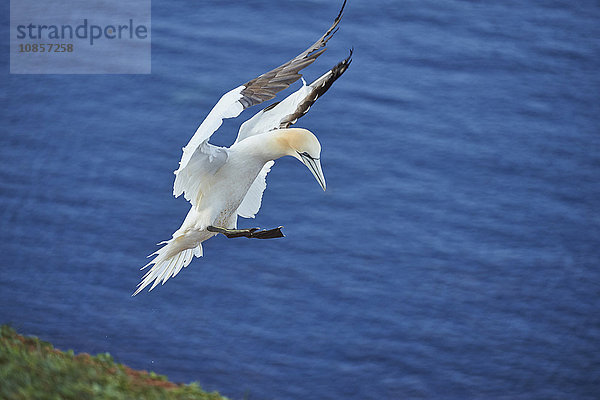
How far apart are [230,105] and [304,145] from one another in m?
0.31

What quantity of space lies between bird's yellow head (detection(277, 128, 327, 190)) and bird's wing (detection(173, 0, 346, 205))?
0.55 ft

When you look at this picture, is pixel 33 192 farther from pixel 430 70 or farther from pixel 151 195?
pixel 430 70

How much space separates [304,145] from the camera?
2.79 m

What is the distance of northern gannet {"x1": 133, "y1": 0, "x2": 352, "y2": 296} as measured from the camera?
2.79 meters

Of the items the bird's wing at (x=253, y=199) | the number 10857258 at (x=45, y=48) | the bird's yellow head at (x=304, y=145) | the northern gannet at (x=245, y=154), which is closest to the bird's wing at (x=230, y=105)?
the northern gannet at (x=245, y=154)

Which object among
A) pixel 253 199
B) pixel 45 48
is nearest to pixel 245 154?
pixel 253 199

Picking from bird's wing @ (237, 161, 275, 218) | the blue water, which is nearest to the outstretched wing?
bird's wing @ (237, 161, 275, 218)

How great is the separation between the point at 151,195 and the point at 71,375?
2.83 meters

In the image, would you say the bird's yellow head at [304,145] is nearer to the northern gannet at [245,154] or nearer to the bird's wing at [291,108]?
the northern gannet at [245,154]

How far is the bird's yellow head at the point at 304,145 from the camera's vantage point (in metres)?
2.78

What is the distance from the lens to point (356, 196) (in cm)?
573

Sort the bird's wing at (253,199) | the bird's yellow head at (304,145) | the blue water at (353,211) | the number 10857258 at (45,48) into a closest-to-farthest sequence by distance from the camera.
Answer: the bird's yellow head at (304,145), the bird's wing at (253,199), the blue water at (353,211), the number 10857258 at (45,48)

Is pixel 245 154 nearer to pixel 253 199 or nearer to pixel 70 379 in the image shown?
pixel 253 199

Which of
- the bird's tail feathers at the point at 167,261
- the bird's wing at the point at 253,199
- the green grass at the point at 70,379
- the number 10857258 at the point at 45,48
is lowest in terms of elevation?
the green grass at the point at 70,379
